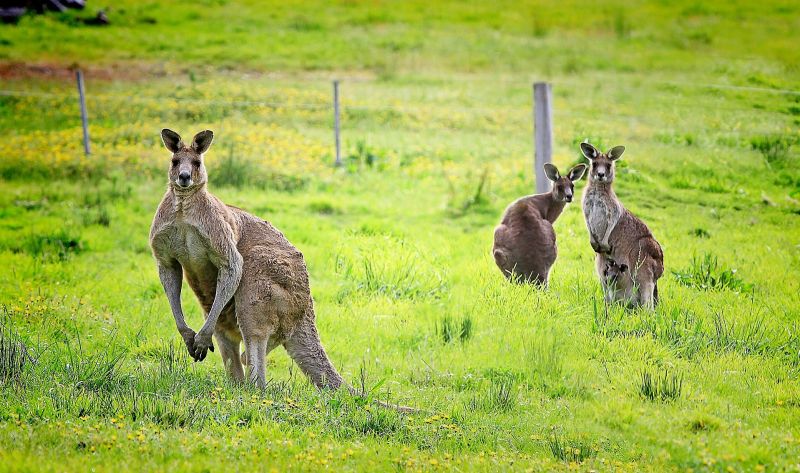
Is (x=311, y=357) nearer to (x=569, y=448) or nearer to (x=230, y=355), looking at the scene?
(x=230, y=355)

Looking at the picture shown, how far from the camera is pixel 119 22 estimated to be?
32.3 m

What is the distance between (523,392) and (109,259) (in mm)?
6828

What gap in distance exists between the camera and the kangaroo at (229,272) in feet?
25.3

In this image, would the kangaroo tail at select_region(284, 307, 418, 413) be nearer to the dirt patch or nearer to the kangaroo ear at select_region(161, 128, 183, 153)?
the kangaroo ear at select_region(161, 128, 183, 153)

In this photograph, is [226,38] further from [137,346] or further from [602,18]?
[137,346]

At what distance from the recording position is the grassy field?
296 inches

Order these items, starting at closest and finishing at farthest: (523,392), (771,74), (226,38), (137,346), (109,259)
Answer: (523,392) < (137,346) < (109,259) < (771,74) < (226,38)

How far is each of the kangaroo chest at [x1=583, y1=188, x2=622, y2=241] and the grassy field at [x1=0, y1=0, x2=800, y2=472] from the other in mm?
740

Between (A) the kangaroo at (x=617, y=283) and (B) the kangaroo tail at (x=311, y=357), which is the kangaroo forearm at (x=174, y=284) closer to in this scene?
(B) the kangaroo tail at (x=311, y=357)

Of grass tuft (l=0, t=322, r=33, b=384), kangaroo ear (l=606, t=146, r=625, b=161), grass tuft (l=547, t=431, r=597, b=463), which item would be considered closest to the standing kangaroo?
grass tuft (l=0, t=322, r=33, b=384)

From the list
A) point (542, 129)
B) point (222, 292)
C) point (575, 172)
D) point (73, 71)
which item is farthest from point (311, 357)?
point (73, 71)

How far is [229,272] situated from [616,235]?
4.37 m

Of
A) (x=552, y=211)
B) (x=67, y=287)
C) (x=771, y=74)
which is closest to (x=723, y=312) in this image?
(x=552, y=211)

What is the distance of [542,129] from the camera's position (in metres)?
13.8
